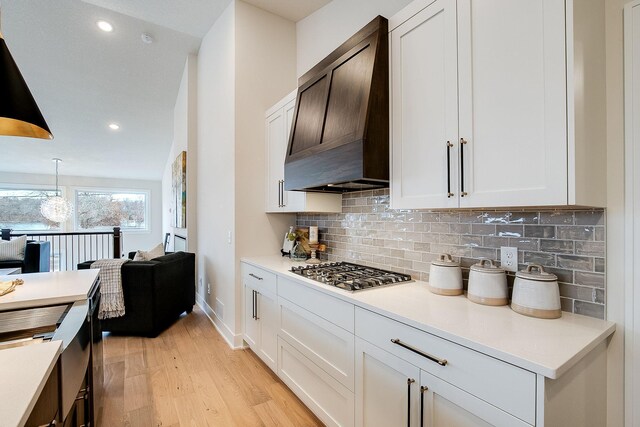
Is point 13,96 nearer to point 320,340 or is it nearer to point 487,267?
point 320,340

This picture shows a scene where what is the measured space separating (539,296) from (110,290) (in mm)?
3472

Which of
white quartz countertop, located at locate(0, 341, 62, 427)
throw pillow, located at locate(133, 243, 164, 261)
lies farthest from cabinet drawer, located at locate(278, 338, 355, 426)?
throw pillow, located at locate(133, 243, 164, 261)

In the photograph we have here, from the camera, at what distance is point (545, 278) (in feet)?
3.79

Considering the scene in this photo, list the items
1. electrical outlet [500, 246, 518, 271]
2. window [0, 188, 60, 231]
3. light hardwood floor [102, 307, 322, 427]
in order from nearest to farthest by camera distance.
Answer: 1. electrical outlet [500, 246, 518, 271]
2. light hardwood floor [102, 307, 322, 427]
3. window [0, 188, 60, 231]

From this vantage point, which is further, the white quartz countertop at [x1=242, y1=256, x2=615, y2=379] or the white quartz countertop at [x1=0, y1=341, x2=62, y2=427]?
the white quartz countertop at [x1=242, y1=256, x2=615, y2=379]

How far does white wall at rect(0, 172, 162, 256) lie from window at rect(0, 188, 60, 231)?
22 centimetres

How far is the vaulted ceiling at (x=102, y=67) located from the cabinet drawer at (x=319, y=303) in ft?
8.64

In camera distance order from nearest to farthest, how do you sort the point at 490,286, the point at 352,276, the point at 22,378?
the point at 22,378 → the point at 490,286 → the point at 352,276

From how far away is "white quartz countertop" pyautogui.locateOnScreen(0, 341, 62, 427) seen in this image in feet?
1.87

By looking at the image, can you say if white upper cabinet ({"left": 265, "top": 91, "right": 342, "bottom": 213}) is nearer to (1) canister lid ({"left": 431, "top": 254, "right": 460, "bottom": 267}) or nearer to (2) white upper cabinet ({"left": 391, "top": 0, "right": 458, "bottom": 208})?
(2) white upper cabinet ({"left": 391, "top": 0, "right": 458, "bottom": 208})

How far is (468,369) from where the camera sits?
977mm

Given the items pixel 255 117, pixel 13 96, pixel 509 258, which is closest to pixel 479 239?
pixel 509 258

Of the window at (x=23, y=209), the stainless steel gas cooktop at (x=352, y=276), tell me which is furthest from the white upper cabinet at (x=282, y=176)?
the window at (x=23, y=209)

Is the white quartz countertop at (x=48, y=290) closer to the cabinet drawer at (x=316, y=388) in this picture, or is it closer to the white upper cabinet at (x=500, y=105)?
the cabinet drawer at (x=316, y=388)
